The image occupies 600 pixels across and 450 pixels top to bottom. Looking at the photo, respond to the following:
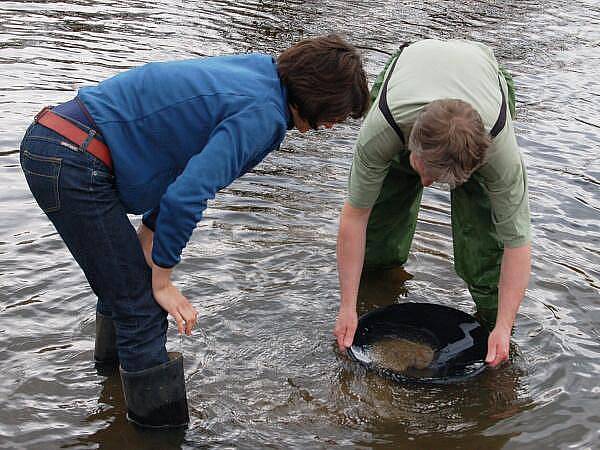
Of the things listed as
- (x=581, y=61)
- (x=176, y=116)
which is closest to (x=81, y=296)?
(x=176, y=116)

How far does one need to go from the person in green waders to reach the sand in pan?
0.84 ft

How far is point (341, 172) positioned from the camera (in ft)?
21.3

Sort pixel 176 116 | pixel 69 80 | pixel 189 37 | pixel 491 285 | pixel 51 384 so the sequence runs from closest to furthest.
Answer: pixel 176 116 < pixel 51 384 < pixel 491 285 < pixel 69 80 < pixel 189 37

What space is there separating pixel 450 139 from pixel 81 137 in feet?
4.34

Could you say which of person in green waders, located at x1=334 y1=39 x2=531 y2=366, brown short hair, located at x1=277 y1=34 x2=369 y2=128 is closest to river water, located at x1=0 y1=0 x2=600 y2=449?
person in green waders, located at x1=334 y1=39 x2=531 y2=366

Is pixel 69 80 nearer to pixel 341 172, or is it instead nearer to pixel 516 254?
pixel 341 172

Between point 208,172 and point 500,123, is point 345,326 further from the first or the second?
point 208,172

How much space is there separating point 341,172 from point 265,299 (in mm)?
2161

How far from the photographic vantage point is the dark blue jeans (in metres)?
2.84

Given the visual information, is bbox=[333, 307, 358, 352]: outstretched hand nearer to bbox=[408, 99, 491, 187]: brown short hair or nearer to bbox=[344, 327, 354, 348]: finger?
bbox=[344, 327, 354, 348]: finger

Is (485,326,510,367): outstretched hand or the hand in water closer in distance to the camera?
the hand in water

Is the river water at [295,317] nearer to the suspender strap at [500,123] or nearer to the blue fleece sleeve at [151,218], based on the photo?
the blue fleece sleeve at [151,218]

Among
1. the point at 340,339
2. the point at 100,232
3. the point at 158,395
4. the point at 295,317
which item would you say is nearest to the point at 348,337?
the point at 340,339

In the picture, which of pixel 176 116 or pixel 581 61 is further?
pixel 581 61
